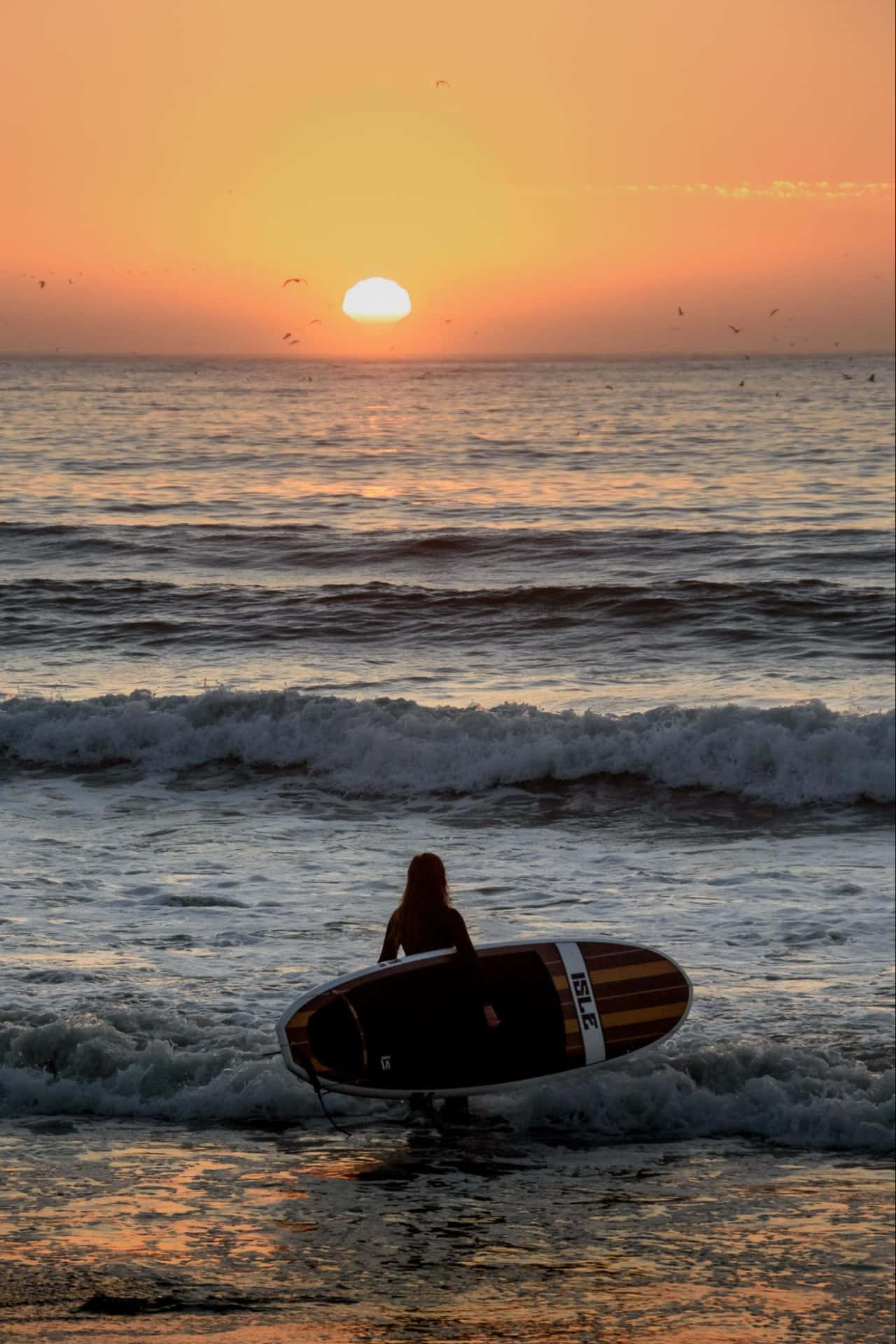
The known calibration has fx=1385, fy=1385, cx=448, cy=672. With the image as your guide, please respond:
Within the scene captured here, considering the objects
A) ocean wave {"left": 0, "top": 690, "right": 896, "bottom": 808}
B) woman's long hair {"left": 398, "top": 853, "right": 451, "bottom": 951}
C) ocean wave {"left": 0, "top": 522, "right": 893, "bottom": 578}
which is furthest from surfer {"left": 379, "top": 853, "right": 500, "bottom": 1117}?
ocean wave {"left": 0, "top": 522, "right": 893, "bottom": 578}

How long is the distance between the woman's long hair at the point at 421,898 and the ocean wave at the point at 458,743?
8016 millimetres

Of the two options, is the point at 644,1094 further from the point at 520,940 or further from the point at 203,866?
the point at 203,866

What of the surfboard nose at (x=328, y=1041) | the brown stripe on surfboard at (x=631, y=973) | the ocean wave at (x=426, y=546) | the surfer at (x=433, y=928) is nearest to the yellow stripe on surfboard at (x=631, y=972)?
the brown stripe on surfboard at (x=631, y=973)

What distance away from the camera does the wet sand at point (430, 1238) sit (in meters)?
5.37

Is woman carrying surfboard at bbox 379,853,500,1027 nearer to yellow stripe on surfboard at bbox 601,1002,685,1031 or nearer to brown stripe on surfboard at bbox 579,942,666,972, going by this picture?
yellow stripe on surfboard at bbox 601,1002,685,1031

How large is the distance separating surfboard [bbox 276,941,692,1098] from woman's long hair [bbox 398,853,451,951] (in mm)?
167

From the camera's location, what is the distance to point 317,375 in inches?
5285

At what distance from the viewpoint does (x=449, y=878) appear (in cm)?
1255

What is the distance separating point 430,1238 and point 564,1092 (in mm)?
1986

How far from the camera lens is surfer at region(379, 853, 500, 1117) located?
796 cm

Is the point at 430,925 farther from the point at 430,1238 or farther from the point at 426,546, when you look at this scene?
the point at 426,546

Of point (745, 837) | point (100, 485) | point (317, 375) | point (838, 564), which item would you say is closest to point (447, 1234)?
point (745, 837)

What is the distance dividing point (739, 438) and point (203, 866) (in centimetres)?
4846

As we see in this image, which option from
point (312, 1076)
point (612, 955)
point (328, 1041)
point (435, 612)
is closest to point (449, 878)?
point (612, 955)
